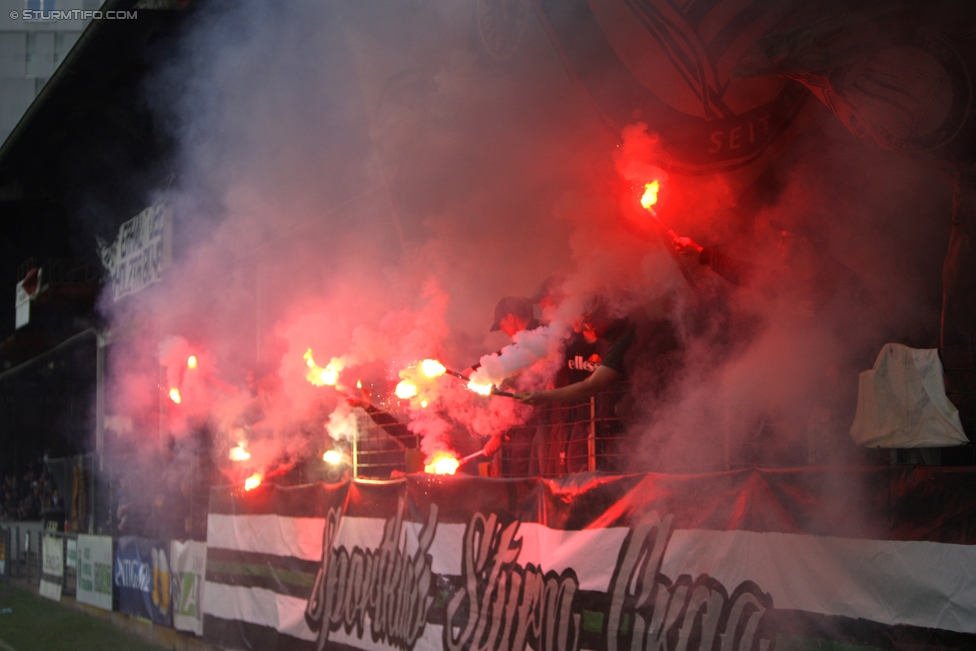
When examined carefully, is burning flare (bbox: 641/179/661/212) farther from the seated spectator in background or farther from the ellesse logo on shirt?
A: the ellesse logo on shirt

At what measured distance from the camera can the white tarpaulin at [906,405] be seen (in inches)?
147

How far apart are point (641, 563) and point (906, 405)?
1377 mm

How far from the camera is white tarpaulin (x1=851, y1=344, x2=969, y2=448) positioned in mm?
3729

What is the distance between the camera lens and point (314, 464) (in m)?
9.88

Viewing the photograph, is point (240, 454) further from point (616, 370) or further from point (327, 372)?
point (616, 370)

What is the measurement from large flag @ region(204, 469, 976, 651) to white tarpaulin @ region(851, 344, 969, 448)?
0.62 m

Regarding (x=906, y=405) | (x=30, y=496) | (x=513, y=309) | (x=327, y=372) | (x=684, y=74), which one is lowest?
(x=30, y=496)

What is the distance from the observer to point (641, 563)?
407 cm

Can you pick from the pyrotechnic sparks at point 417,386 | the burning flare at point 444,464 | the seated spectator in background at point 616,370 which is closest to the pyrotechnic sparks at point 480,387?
the seated spectator in background at point 616,370

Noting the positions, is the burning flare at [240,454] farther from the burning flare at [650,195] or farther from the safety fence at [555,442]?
the burning flare at [650,195]

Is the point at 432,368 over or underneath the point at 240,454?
over

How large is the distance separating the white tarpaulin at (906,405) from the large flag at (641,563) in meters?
0.62

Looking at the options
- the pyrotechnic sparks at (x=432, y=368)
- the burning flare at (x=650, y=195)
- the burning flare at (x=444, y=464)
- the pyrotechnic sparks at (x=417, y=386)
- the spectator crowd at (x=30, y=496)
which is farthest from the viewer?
the spectator crowd at (x=30, y=496)

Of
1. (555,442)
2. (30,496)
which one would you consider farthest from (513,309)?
(30,496)
